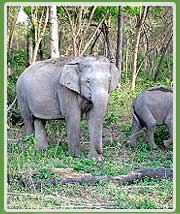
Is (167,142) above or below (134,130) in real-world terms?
below

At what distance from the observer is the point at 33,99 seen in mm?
5848

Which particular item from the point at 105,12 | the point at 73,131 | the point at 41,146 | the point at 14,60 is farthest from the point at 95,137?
the point at 105,12

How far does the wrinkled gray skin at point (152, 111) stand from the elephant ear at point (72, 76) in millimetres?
952

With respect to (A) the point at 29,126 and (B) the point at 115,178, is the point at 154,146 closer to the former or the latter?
(B) the point at 115,178

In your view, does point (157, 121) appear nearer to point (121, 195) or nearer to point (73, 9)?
point (121, 195)

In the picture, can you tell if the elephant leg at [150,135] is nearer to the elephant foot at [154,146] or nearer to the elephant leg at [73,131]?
the elephant foot at [154,146]

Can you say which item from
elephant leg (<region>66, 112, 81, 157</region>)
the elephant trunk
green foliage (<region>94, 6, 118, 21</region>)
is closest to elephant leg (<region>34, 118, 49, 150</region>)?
elephant leg (<region>66, 112, 81, 157</region>)

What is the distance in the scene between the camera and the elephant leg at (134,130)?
19.6ft

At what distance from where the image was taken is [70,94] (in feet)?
18.1

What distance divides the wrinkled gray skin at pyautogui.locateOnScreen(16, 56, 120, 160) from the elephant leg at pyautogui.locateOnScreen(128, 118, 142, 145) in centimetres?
69

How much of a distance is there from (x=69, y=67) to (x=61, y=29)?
799 cm

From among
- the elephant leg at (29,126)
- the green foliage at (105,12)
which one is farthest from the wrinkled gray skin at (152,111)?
the green foliage at (105,12)

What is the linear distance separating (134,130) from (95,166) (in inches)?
46.7

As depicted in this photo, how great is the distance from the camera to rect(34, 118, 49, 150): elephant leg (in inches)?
222
